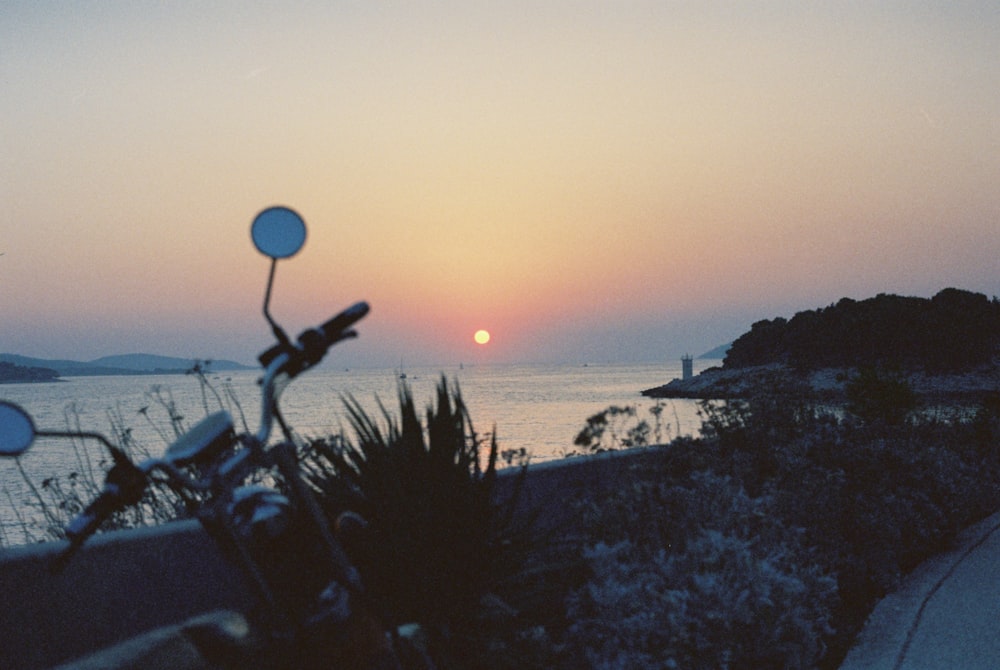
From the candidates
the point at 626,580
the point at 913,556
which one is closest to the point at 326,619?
the point at 626,580

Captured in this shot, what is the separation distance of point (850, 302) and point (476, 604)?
282 feet

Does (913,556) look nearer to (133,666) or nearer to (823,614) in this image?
(823,614)

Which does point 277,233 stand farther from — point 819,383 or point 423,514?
point 819,383

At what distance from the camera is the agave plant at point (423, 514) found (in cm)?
485

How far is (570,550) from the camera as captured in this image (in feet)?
19.4

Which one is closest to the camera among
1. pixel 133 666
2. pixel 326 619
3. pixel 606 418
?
pixel 133 666

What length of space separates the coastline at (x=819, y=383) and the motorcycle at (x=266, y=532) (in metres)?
7.40

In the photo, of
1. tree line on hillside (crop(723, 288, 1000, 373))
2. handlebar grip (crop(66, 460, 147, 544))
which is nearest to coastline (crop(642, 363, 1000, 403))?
tree line on hillside (crop(723, 288, 1000, 373))

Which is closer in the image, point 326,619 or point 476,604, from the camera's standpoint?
point 326,619

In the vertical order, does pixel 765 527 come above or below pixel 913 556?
above

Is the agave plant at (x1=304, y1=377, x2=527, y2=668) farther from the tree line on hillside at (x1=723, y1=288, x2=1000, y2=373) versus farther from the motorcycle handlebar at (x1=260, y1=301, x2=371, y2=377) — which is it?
the tree line on hillside at (x1=723, y1=288, x2=1000, y2=373)

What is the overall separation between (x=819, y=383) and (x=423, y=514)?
74.2 metres

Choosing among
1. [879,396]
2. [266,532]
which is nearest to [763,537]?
[266,532]

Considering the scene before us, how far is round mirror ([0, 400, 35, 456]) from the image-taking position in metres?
2.19
